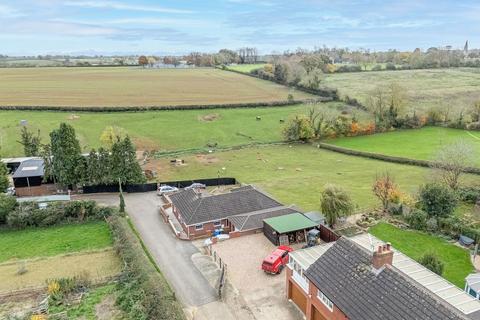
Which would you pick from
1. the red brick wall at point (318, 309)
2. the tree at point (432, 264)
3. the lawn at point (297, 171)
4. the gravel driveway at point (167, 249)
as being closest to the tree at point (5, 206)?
the gravel driveway at point (167, 249)

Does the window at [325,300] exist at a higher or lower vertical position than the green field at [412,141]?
higher

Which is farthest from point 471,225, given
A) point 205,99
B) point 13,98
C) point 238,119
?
point 13,98

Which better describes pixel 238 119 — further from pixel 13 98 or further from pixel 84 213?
pixel 13 98

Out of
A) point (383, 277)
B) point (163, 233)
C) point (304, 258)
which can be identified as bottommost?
point (163, 233)

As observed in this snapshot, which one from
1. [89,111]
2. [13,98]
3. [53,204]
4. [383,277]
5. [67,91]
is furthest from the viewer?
[67,91]

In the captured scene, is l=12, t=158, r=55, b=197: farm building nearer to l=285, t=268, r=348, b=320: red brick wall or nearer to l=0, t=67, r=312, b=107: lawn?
l=285, t=268, r=348, b=320: red brick wall

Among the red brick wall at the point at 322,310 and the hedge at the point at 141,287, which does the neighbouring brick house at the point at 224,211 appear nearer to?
the hedge at the point at 141,287

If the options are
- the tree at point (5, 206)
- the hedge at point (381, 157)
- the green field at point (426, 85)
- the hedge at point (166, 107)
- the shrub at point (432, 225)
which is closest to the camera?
the shrub at point (432, 225)
